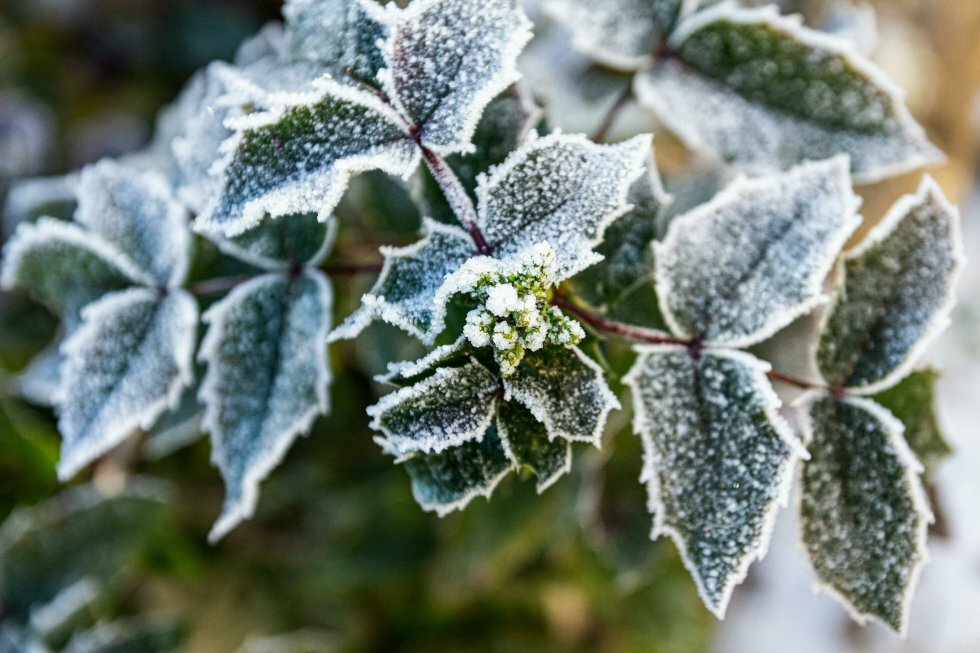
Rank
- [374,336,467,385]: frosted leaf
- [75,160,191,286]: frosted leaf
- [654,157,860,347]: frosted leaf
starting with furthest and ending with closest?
1. [75,160,191,286]: frosted leaf
2. [654,157,860,347]: frosted leaf
3. [374,336,467,385]: frosted leaf

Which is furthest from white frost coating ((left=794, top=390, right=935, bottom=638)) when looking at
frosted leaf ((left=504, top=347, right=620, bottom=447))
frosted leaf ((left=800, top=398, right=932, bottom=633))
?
frosted leaf ((left=504, top=347, right=620, bottom=447))

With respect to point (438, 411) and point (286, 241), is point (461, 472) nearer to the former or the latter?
point (438, 411)

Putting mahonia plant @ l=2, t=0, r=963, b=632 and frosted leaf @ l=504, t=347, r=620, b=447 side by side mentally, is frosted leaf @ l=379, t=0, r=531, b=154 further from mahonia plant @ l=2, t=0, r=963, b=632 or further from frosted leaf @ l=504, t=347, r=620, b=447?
frosted leaf @ l=504, t=347, r=620, b=447

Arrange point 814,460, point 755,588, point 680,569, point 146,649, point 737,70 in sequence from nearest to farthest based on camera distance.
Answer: point 814,460 < point 737,70 < point 146,649 < point 680,569 < point 755,588

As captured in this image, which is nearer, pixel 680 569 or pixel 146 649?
pixel 146 649

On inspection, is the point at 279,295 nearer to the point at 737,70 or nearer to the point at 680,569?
the point at 737,70

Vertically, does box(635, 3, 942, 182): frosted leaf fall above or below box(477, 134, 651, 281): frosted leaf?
below

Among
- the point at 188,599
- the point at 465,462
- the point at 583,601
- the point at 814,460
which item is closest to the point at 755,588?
the point at 583,601
